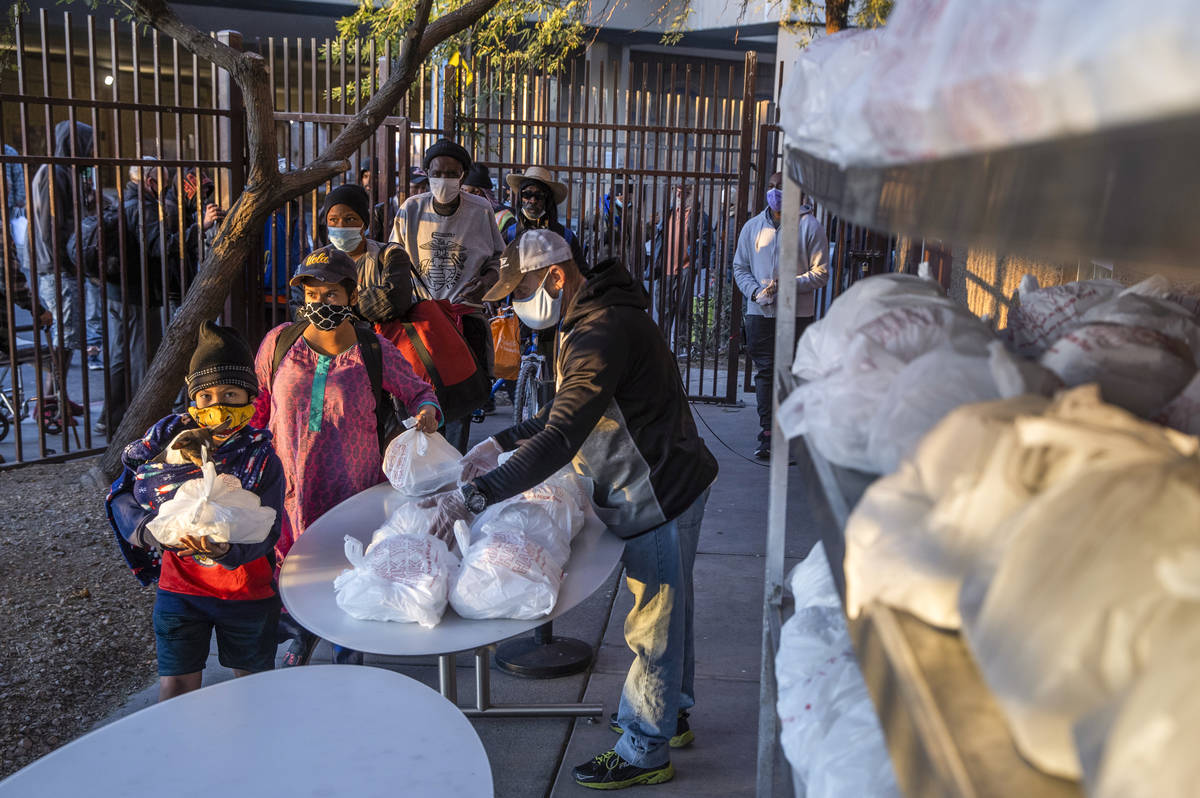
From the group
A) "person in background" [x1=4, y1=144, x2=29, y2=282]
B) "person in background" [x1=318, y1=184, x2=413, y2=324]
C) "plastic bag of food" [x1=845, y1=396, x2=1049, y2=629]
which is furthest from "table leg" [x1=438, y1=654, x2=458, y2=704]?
"person in background" [x1=4, y1=144, x2=29, y2=282]

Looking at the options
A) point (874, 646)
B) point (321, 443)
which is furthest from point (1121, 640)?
point (321, 443)

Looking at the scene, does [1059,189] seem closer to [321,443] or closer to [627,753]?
[627,753]

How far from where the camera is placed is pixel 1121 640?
2.48ft

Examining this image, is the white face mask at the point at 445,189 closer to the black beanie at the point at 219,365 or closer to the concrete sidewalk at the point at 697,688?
the concrete sidewalk at the point at 697,688

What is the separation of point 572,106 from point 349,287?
584cm

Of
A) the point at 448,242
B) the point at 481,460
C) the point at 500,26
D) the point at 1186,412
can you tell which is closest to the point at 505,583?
the point at 481,460

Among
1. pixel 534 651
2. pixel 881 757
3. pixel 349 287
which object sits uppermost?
pixel 349 287

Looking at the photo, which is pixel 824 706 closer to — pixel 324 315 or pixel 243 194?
pixel 324 315

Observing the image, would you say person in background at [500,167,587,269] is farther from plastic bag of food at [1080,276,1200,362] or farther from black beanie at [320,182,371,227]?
plastic bag of food at [1080,276,1200,362]

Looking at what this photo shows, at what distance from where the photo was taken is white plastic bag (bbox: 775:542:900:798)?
5.22ft

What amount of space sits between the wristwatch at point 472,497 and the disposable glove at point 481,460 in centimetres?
30

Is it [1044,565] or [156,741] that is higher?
[1044,565]

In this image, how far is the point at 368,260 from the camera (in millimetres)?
5293

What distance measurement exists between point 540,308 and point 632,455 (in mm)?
669
